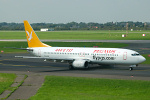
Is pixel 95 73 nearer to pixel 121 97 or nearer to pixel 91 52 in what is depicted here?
pixel 91 52

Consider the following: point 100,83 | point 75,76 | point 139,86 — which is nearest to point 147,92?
point 139,86

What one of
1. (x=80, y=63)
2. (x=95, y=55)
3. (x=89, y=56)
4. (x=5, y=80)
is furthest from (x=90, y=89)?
(x=89, y=56)

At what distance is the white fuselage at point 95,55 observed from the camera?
51594 mm

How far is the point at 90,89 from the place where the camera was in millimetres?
36125

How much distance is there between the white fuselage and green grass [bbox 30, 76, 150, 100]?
10751mm

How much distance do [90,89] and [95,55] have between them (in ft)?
58.5

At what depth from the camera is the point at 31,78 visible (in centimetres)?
4397

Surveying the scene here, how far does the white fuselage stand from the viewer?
5159 cm

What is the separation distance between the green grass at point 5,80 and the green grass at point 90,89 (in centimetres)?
449

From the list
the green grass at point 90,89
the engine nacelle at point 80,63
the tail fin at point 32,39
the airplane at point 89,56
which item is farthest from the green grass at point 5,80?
the tail fin at point 32,39

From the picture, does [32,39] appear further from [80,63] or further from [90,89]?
[90,89]

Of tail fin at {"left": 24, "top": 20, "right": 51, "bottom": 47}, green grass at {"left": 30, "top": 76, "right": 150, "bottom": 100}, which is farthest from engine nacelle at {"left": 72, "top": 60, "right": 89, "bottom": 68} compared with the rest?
tail fin at {"left": 24, "top": 20, "right": 51, "bottom": 47}

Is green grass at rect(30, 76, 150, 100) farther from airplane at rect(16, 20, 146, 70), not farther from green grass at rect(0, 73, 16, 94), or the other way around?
airplane at rect(16, 20, 146, 70)

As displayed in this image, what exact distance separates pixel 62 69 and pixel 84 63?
437 cm
